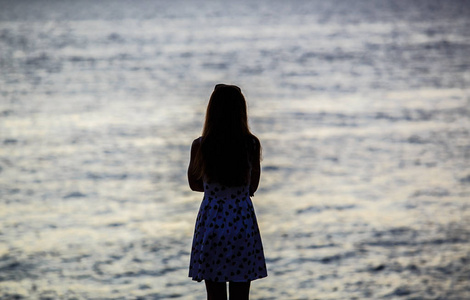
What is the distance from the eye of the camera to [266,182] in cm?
1165

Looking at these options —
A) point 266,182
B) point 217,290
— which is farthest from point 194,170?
point 266,182

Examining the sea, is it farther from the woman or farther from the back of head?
the back of head

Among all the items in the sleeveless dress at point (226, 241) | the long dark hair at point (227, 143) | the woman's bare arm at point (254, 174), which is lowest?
the sleeveless dress at point (226, 241)

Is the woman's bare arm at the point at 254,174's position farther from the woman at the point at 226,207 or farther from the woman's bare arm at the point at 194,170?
the woman's bare arm at the point at 194,170

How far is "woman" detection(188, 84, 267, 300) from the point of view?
423cm

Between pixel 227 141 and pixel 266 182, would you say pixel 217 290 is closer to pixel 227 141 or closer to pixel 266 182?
pixel 227 141

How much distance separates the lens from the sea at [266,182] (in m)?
8.33

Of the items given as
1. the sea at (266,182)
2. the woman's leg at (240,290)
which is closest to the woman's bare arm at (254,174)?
the woman's leg at (240,290)

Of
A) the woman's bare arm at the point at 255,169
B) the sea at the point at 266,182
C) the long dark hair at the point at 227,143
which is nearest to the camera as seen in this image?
the long dark hair at the point at 227,143

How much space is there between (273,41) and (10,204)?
3449 cm

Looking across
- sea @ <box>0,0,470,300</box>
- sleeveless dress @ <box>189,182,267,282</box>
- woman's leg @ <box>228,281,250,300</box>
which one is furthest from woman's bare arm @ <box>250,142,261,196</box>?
sea @ <box>0,0,470,300</box>

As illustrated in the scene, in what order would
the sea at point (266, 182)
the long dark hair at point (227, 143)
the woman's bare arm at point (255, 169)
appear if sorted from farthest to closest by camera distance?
the sea at point (266, 182)
the woman's bare arm at point (255, 169)
the long dark hair at point (227, 143)

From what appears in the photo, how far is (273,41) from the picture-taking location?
44.2 m

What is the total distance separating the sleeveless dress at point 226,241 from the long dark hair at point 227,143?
0.09 metres
